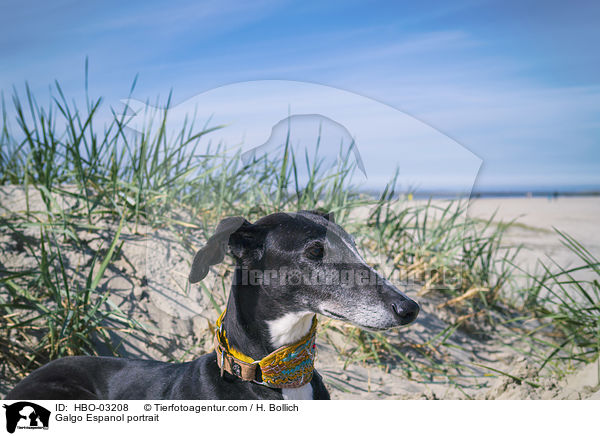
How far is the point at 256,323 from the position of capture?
1825mm

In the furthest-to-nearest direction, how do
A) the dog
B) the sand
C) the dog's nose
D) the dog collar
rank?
the sand < the dog collar < the dog < the dog's nose

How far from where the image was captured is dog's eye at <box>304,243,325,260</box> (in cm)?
171

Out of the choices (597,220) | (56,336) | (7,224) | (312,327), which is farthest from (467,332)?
(597,220)

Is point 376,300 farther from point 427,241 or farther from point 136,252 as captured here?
point 427,241

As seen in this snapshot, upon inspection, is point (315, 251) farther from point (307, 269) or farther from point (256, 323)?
point (256, 323)

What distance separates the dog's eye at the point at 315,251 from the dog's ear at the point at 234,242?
0.19 m

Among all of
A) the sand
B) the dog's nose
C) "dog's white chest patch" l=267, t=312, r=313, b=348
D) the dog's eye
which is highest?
the dog's eye

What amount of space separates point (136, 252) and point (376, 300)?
88.8 inches
